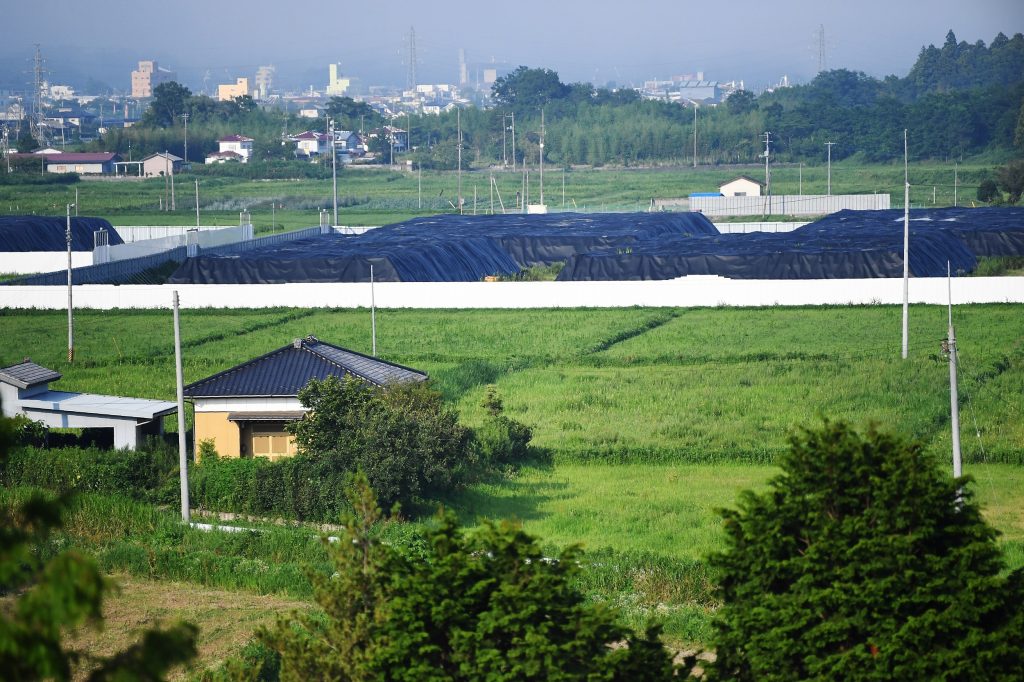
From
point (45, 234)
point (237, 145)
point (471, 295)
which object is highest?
point (237, 145)

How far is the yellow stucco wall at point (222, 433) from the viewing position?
17562 millimetres

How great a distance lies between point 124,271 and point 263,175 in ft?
173

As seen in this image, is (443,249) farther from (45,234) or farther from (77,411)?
(77,411)

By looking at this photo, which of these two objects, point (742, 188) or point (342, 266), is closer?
point (342, 266)

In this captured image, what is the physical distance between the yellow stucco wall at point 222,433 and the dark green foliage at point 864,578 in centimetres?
1004

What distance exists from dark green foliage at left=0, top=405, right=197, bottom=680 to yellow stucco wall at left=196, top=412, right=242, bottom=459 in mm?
12963

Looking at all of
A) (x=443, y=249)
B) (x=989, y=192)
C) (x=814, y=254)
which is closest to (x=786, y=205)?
(x=989, y=192)

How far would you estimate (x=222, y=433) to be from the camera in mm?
17578

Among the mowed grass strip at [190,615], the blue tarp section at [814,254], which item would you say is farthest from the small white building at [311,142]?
the mowed grass strip at [190,615]

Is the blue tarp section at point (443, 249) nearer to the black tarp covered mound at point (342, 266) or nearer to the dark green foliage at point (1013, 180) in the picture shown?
the black tarp covered mound at point (342, 266)

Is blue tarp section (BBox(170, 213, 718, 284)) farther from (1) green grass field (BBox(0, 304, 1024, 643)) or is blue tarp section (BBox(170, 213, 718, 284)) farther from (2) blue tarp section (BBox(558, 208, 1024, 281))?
(1) green grass field (BBox(0, 304, 1024, 643))

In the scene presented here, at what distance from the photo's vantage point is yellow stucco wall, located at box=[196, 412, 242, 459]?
17.6m

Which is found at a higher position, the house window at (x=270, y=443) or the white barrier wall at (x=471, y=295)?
the white barrier wall at (x=471, y=295)

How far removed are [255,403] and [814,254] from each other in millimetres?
22045
